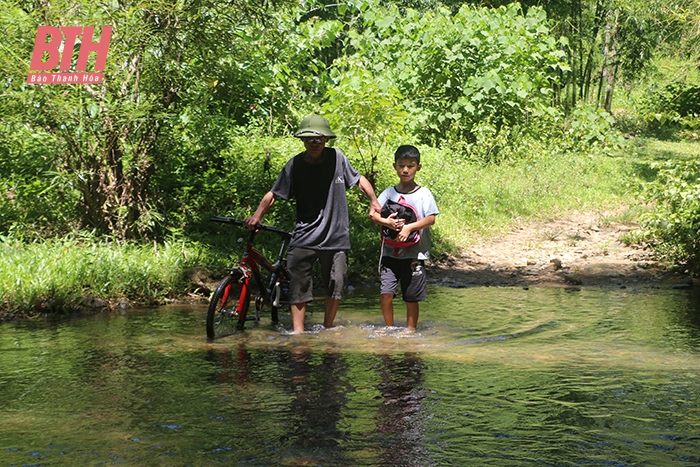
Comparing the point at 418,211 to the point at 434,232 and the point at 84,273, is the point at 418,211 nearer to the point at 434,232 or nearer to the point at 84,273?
the point at 84,273

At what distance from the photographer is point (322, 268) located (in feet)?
24.5

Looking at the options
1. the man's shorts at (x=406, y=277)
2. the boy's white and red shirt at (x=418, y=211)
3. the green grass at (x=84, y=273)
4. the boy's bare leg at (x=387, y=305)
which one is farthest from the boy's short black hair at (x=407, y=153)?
the green grass at (x=84, y=273)

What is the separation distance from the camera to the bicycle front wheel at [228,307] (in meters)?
7.27

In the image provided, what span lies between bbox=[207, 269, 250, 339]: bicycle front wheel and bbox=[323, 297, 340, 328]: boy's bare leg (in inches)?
29.0

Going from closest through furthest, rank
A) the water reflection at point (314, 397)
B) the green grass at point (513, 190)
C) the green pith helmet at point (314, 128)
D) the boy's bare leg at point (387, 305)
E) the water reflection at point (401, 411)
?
the water reflection at point (401, 411)
the water reflection at point (314, 397)
the green pith helmet at point (314, 128)
the boy's bare leg at point (387, 305)
the green grass at point (513, 190)

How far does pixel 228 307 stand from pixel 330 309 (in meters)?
0.94

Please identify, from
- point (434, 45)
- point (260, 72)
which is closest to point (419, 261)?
point (260, 72)

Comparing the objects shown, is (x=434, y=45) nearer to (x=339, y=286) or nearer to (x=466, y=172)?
(x=466, y=172)

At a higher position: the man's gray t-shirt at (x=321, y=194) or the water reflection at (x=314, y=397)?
the man's gray t-shirt at (x=321, y=194)

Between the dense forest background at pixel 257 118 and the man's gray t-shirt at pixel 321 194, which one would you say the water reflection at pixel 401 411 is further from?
the dense forest background at pixel 257 118

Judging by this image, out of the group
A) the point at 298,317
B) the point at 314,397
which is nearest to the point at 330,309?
the point at 298,317

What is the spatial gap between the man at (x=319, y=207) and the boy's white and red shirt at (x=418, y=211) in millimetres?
195

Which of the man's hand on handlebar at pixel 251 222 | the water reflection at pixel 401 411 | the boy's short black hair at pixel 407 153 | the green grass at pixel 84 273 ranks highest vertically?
the boy's short black hair at pixel 407 153

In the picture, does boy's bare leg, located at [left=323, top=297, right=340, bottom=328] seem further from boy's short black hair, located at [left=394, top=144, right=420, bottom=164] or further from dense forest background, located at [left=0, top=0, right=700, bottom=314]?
dense forest background, located at [left=0, top=0, right=700, bottom=314]
